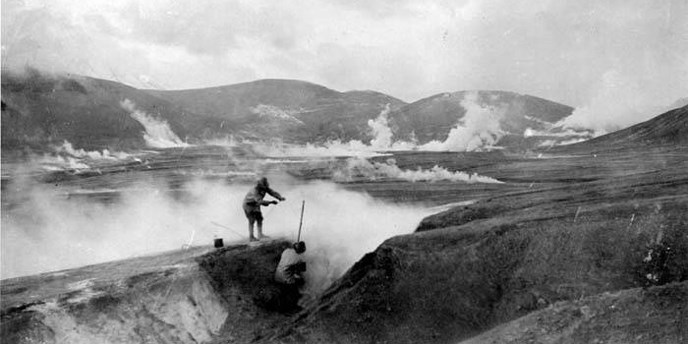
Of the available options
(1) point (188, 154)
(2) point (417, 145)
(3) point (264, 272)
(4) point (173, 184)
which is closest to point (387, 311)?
(3) point (264, 272)

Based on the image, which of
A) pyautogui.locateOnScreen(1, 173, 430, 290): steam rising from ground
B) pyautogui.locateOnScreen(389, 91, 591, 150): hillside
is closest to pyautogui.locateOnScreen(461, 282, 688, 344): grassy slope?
pyautogui.locateOnScreen(1, 173, 430, 290): steam rising from ground

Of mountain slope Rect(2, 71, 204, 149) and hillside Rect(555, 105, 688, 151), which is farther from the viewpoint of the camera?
mountain slope Rect(2, 71, 204, 149)

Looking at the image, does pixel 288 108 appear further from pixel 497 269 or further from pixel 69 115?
pixel 497 269

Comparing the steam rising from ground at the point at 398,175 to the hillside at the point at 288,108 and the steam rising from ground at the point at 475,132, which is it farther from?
the hillside at the point at 288,108

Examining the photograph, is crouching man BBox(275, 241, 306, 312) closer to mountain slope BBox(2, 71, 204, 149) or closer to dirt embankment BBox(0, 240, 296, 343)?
dirt embankment BBox(0, 240, 296, 343)

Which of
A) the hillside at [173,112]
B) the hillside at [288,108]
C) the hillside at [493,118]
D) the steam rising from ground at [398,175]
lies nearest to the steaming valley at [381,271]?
the steam rising from ground at [398,175]

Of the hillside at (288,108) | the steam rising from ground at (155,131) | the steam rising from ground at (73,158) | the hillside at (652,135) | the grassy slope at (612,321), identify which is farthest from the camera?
the hillside at (288,108)

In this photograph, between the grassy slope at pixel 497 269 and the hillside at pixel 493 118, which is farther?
the hillside at pixel 493 118
